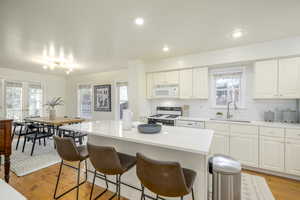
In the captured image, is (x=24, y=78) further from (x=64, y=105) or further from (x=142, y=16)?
(x=142, y=16)

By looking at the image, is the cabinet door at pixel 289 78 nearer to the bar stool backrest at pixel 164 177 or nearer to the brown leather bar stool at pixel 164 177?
the brown leather bar stool at pixel 164 177

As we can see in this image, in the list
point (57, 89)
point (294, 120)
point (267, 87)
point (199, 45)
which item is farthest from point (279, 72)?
point (57, 89)

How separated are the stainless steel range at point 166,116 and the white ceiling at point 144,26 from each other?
1.59 meters

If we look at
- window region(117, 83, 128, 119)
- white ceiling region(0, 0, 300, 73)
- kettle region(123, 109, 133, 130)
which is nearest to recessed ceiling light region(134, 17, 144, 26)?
white ceiling region(0, 0, 300, 73)

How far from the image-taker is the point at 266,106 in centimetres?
304

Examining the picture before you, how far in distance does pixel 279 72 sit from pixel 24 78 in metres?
7.68

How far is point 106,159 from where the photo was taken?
56.6 inches

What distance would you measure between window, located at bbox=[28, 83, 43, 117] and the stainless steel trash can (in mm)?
6747

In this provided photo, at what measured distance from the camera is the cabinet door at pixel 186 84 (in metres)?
3.56

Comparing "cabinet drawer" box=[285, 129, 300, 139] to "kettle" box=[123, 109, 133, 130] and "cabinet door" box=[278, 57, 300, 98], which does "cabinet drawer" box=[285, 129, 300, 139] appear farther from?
"kettle" box=[123, 109, 133, 130]

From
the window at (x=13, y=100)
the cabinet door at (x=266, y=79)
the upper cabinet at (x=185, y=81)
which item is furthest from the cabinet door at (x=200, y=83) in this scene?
the window at (x=13, y=100)

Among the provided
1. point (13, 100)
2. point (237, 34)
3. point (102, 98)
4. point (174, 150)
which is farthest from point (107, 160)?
point (13, 100)

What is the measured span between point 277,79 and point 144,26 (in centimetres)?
262

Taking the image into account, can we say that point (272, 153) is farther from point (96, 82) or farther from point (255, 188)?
point (96, 82)
